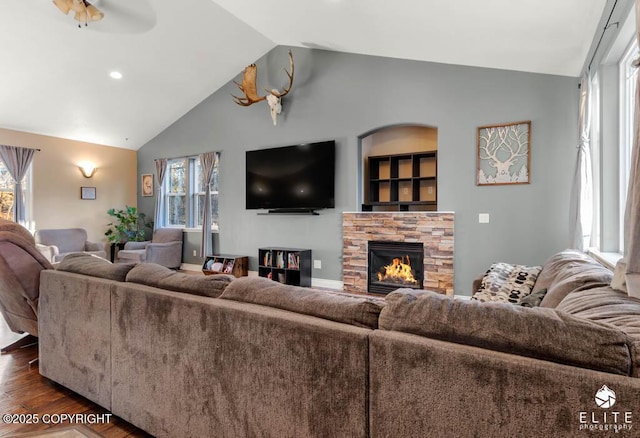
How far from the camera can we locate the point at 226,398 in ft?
4.29

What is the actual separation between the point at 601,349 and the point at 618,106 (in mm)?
2666

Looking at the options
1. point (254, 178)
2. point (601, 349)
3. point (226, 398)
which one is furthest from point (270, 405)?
point (254, 178)

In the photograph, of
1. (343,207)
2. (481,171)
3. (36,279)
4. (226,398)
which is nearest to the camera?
(226,398)

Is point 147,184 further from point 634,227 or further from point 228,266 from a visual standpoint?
point 634,227

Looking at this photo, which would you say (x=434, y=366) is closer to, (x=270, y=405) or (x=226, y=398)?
(x=270, y=405)

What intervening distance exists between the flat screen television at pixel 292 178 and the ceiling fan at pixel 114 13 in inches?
90.3

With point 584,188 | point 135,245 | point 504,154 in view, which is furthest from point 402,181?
point 135,245

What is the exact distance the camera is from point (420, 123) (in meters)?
4.56

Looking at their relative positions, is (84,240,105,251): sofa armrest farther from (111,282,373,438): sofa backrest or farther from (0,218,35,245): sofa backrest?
(111,282,373,438): sofa backrest

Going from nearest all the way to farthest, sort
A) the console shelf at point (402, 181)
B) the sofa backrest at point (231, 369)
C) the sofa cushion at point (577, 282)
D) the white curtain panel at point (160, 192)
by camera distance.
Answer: the sofa backrest at point (231, 369), the sofa cushion at point (577, 282), the console shelf at point (402, 181), the white curtain panel at point (160, 192)

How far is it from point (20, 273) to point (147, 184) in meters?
5.75

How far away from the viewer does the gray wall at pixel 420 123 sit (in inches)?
152

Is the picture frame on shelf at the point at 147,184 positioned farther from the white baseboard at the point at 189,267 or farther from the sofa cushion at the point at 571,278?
the sofa cushion at the point at 571,278

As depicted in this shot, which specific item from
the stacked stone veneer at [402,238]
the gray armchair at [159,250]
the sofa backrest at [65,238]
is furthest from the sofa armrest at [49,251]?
the stacked stone veneer at [402,238]
